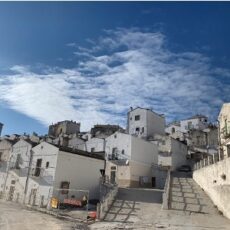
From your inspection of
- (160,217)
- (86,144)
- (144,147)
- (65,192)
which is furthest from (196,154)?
(160,217)

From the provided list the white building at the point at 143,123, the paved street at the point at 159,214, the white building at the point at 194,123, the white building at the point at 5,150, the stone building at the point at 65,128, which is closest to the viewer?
the paved street at the point at 159,214

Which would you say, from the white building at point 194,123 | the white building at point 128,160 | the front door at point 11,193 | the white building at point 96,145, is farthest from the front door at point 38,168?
the white building at point 194,123

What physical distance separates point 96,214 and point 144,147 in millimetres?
22506

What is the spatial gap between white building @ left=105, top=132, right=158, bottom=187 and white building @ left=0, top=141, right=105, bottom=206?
13.1 ft

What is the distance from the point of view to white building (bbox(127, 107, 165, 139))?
58375mm

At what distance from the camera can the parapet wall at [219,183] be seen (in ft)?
64.7

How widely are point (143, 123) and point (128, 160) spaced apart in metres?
20.4

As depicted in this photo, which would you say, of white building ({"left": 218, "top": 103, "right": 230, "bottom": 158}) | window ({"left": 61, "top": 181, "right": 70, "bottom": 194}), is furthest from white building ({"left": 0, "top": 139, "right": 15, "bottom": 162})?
white building ({"left": 218, "top": 103, "right": 230, "bottom": 158})

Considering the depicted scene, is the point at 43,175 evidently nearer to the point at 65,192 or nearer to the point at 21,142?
the point at 65,192

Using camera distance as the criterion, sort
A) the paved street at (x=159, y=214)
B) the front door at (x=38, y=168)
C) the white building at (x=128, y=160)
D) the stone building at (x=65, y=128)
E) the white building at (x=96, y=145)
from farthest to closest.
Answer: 1. the stone building at (x=65, y=128)
2. the white building at (x=96, y=145)
3. the white building at (x=128, y=160)
4. the front door at (x=38, y=168)
5. the paved street at (x=159, y=214)

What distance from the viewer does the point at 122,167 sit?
3903cm

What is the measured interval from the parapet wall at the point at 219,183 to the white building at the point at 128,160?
497 inches

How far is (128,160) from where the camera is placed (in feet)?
129

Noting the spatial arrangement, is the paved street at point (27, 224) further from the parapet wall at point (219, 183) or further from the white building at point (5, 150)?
the white building at point (5, 150)
